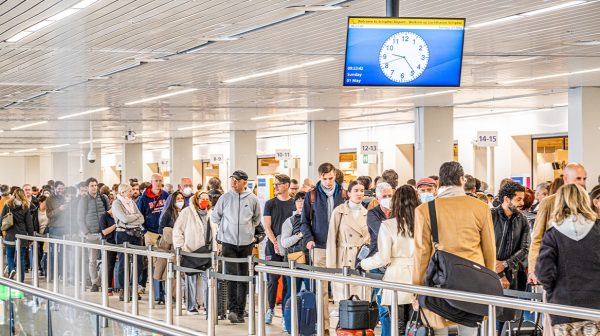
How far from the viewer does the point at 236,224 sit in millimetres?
12414

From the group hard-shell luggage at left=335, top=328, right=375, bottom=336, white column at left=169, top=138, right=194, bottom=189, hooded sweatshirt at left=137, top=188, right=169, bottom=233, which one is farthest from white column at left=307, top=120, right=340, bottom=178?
hard-shell luggage at left=335, top=328, right=375, bottom=336

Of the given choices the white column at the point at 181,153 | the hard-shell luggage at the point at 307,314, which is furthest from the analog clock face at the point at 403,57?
the white column at the point at 181,153

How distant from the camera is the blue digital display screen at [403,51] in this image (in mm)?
10109

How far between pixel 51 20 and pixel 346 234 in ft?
18.0

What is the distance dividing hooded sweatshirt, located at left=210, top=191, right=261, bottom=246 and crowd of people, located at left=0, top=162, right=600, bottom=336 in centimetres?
1

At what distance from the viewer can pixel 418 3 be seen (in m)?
11.9

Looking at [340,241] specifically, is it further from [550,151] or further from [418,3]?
[550,151]

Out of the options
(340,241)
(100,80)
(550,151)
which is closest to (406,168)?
(550,151)

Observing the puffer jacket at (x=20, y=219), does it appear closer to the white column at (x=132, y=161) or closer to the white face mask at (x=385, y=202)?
the white face mask at (x=385, y=202)

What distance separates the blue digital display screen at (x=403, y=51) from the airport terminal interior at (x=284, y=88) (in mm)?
17

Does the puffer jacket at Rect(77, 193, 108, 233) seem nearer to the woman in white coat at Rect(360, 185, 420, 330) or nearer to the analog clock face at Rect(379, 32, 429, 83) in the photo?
the analog clock face at Rect(379, 32, 429, 83)

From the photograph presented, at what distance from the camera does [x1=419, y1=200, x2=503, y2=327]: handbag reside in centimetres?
654

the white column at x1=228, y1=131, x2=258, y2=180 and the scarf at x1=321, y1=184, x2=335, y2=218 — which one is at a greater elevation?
the white column at x1=228, y1=131, x2=258, y2=180

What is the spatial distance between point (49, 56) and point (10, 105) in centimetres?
1030
